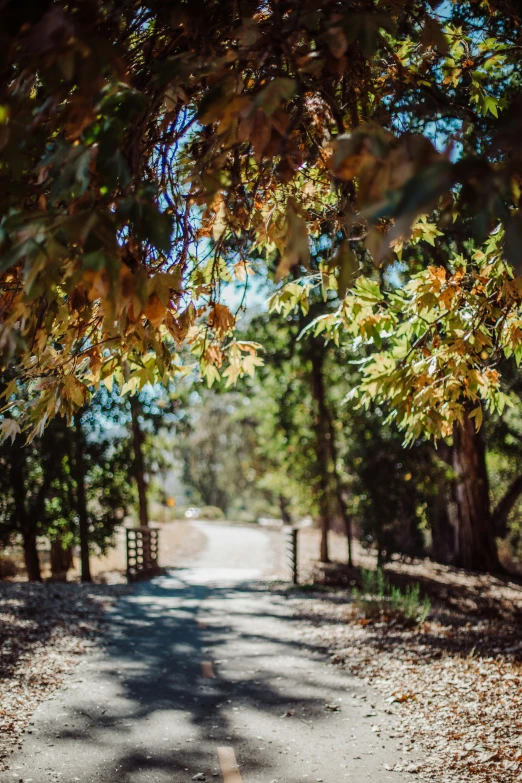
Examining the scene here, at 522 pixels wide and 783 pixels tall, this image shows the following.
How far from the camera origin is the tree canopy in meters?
2.43

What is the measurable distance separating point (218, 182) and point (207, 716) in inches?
197

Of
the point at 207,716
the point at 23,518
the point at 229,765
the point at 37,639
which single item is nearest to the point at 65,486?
the point at 23,518

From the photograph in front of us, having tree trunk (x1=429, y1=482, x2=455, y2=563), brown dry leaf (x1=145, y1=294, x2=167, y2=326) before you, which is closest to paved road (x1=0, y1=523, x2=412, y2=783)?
brown dry leaf (x1=145, y1=294, x2=167, y2=326)

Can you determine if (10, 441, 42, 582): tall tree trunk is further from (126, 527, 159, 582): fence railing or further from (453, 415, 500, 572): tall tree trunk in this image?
(453, 415, 500, 572): tall tree trunk

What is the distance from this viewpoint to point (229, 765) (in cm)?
490

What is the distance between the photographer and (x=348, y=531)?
2053cm

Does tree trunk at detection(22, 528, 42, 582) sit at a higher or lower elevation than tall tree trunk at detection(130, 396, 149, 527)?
lower

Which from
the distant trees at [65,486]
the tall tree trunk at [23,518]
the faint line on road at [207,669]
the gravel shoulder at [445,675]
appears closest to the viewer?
the gravel shoulder at [445,675]

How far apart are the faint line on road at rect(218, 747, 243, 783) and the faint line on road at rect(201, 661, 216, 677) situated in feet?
8.03

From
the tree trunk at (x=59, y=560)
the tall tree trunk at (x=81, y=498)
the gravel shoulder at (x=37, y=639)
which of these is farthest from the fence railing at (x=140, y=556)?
the gravel shoulder at (x=37, y=639)

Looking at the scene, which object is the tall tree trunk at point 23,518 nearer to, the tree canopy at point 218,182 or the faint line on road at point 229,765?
the faint line on road at point 229,765

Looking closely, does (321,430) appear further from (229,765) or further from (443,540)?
(229,765)

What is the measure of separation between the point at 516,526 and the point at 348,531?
1696 cm

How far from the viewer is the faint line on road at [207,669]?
766 centimetres
